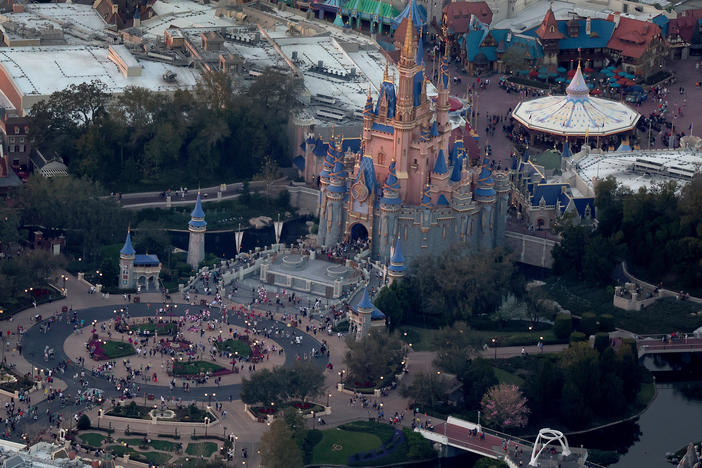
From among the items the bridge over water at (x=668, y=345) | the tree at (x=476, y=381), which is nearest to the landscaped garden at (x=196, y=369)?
the tree at (x=476, y=381)

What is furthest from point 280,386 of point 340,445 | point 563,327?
point 563,327

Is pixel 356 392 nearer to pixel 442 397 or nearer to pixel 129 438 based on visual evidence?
pixel 442 397

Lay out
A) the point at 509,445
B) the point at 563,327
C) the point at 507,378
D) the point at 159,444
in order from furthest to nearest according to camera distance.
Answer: the point at 563,327 → the point at 507,378 → the point at 509,445 → the point at 159,444

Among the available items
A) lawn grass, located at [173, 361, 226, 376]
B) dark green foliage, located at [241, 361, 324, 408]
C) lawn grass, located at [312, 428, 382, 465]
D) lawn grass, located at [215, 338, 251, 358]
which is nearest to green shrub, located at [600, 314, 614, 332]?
lawn grass, located at [312, 428, 382, 465]

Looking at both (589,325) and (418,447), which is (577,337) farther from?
(418,447)

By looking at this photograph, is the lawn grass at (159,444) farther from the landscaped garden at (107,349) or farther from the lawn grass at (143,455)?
the landscaped garden at (107,349)
